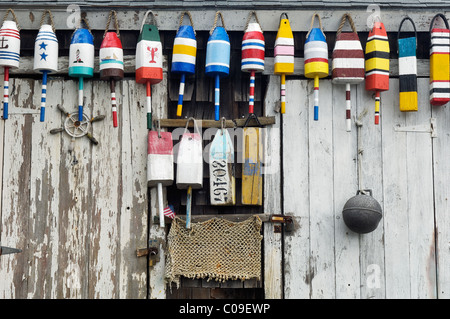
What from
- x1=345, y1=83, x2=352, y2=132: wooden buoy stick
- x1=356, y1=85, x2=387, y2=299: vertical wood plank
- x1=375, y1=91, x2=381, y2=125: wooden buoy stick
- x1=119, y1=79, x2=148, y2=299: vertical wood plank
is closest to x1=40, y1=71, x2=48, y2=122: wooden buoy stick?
x1=119, y1=79, x2=148, y2=299: vertical wood plank

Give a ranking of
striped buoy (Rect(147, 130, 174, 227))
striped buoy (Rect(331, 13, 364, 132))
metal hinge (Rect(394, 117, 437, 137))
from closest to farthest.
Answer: striped buoy (Rect(147, 130, 174, 227)) < striped buoy (Rect(331, 13, 364, 132)) < metal hinge (Rect(394, 117, 437, 137))

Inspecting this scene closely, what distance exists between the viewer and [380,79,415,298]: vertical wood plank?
517 cm

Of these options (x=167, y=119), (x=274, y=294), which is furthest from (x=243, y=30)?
(x=274, y=294)

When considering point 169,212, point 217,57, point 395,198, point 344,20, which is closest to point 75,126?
point 169,212

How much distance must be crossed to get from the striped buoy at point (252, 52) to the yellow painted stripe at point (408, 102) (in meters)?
1.16

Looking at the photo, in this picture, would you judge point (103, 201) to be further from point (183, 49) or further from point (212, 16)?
point (212, 16)

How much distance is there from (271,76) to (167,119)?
0.93 m

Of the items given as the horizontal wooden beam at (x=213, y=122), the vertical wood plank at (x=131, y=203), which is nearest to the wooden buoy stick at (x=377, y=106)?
the horizontal wooden beam at (x=213, y=122)

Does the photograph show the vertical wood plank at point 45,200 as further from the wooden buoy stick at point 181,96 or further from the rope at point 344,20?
the rope at point 344,20

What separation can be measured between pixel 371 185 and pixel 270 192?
32.4 inches

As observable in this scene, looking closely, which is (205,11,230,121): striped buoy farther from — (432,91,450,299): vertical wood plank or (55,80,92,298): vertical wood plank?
(432,91,450,299): vertical wood plank

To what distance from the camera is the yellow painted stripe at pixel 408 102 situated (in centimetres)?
520

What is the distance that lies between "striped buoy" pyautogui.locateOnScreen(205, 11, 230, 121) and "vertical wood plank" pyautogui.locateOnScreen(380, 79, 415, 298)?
1.35 meters

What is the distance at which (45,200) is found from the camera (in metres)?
5.20
